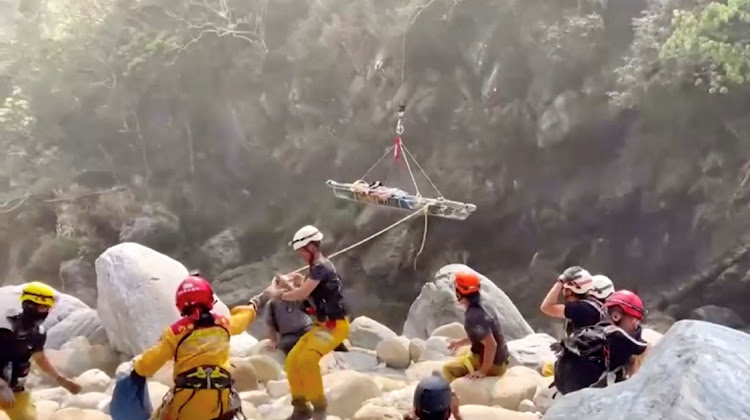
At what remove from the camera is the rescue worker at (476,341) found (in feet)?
16.5

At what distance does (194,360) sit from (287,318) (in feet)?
9.29

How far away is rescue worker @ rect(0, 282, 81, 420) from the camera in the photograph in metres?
4.17

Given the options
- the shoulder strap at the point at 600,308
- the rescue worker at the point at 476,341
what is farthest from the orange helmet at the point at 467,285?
the shoulder strap at the point at 600,308

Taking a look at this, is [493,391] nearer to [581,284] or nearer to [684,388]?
[581,284]

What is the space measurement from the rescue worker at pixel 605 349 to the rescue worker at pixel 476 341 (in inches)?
37.5

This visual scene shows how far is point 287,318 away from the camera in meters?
6.55

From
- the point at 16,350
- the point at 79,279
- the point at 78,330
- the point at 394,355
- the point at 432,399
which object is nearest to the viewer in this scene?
the point at 432,399

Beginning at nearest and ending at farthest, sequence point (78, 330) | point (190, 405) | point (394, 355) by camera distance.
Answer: point (190, 405)
point (394, 355)
point (78, 330)

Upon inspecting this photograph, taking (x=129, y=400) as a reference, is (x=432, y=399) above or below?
above

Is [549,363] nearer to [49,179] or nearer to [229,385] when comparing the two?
[229,385]

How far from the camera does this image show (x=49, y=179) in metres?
17.1

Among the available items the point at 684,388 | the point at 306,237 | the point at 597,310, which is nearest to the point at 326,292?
the point at 306,237

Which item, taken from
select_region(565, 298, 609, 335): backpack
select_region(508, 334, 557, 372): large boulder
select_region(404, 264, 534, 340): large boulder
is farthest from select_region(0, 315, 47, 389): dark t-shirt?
select_region(404, 264, 534, 340): large boulder

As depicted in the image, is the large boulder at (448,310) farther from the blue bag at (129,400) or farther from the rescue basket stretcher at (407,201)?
the blue bag at (129,400)
